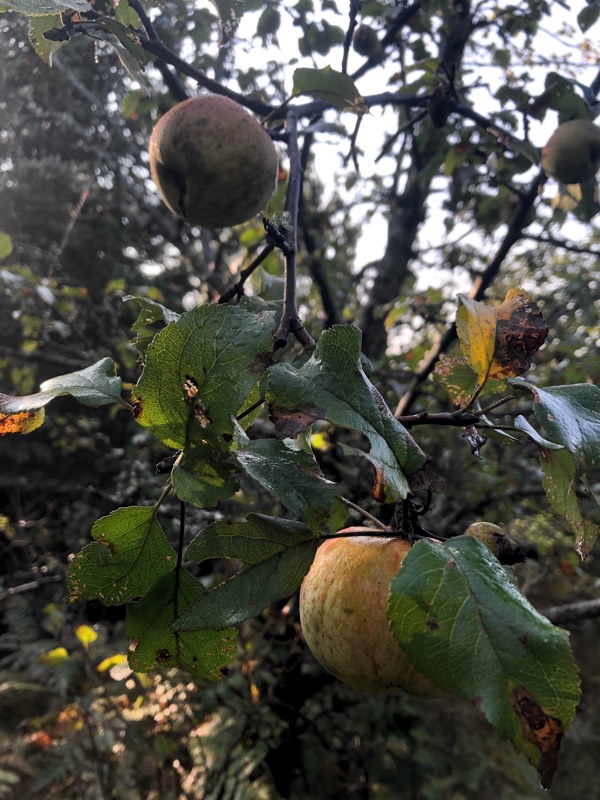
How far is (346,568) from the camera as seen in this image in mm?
639

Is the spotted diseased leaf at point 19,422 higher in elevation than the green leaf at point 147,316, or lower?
lower

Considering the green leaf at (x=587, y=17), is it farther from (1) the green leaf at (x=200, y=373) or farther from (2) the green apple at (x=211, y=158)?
(1) the green leaf at (x=200, y=373)

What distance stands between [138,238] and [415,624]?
330 inches

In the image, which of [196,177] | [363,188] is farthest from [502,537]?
[363,188]

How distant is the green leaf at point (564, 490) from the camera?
0.58 meters

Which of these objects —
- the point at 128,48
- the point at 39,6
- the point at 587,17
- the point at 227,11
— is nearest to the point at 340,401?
the point at 39,6

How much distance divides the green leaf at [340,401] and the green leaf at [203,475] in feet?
0.24

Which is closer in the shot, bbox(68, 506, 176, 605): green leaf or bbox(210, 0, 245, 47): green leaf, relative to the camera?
bbox(68, 506, 176, 605): green leaf

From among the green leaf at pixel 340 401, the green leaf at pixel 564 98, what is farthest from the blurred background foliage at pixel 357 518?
the green leaf at pixel 340 401

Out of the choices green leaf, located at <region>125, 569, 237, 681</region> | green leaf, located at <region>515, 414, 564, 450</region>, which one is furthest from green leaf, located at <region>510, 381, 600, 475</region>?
green leaf, located at <region>125, 569, 237, 681</region>

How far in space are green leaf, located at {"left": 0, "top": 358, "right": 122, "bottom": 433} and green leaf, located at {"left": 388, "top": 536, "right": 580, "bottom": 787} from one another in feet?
1.27

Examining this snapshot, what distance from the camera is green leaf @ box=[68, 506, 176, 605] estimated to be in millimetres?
583

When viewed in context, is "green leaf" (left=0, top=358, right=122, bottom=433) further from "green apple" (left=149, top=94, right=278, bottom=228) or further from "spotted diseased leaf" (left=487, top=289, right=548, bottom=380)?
"green apple" (left=149, top=94, right=278, bottom=228)

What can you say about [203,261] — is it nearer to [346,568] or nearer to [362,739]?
[346,568]
